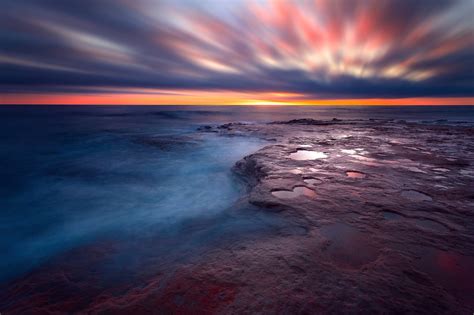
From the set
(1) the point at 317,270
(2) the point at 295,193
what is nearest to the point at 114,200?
(2) the point at 295,193

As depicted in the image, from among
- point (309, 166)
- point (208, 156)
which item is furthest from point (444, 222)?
point (208, 156)

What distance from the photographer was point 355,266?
3.32 meters

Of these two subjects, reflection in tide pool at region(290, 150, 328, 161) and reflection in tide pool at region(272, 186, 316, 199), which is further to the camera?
reflection in tide pool at region(290, 150, 328, 161)

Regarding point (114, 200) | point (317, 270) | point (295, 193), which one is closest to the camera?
point (317, 270)

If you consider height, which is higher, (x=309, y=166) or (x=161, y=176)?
(x=309, y=166)

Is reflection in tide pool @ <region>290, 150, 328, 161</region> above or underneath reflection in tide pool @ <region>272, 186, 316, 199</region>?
above

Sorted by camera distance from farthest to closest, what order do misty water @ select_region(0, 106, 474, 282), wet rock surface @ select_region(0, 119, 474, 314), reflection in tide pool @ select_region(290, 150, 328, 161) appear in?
reflection in tide pool @ select_region(290, 150, 328, 161), misty water @ select_region(0, 106, 474, 282), wet rock surface @ select_region(0, 119, 474, 314)

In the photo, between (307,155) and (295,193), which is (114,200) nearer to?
(295,193)

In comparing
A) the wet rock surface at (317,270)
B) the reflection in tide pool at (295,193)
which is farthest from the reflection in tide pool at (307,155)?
the wet rock surface at (317,270)

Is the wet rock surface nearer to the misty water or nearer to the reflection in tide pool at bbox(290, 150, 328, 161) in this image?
the misty water

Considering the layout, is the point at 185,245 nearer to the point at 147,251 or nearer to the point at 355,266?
the point at 147,251

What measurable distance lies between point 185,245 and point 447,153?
13038 millimetres

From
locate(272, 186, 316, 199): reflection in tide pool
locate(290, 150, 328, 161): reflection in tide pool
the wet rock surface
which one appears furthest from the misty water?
locate(290, 150, 328, 161): reflection in tide pool

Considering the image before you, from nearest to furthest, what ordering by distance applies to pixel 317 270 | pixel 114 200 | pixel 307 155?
pixel 317 270
pixel 114 200
pixel 307 155
